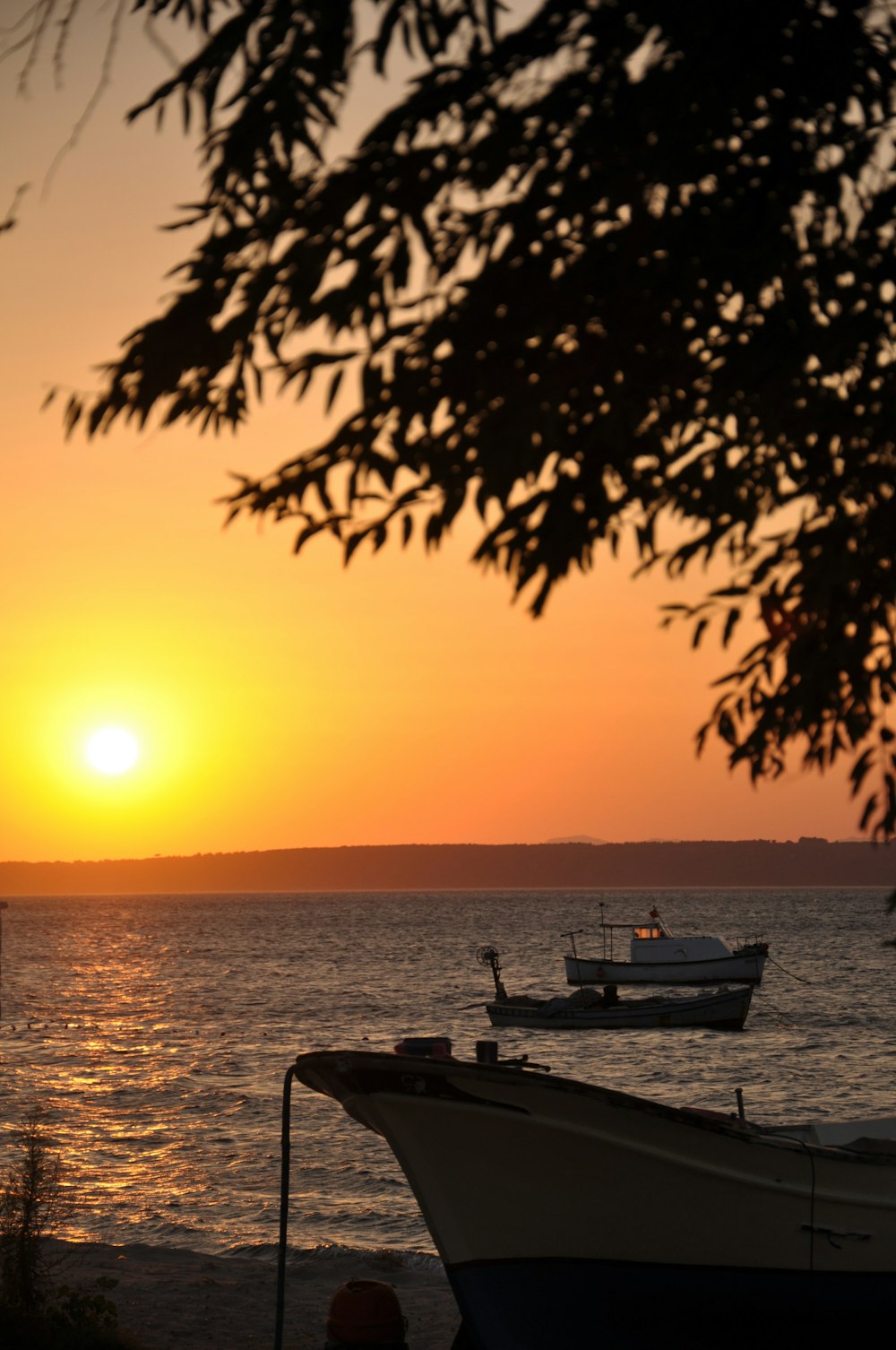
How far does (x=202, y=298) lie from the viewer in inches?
212

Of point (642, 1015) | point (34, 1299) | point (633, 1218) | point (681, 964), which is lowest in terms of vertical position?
point (642, 1015)

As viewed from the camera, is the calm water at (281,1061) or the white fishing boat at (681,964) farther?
the white fishing boat at (681,964)

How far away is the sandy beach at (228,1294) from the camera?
13.4 meters

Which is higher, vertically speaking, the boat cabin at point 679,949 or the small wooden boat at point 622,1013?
the boat cabin at point 679,949

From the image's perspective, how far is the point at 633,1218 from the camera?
10.1 m

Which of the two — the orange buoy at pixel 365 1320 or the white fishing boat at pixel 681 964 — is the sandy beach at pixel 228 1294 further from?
the white fishing boat at pixel 681 964

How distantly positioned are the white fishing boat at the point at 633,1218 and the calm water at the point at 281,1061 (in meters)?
10.3

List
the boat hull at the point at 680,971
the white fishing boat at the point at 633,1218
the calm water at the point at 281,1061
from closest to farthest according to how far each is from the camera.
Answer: the white fishing boat at the point at 633,1218, the calm water at the point at 281,1061, the boat hull at the point at 680,971

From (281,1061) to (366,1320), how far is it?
35.4m

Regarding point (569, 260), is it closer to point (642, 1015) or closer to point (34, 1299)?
point (34, 1299)

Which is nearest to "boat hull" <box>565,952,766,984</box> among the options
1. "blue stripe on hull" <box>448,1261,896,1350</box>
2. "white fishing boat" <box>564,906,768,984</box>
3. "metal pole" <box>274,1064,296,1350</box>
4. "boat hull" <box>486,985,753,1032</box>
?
"white fishing boat" <box>564,906,768,984</box>

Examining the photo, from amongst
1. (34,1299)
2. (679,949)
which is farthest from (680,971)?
(34,1299)

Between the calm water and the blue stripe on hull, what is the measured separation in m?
10.1

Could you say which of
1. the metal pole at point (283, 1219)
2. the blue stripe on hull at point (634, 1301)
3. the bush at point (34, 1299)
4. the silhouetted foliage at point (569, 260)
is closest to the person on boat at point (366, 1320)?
the metal pole at point (283, 1219)
